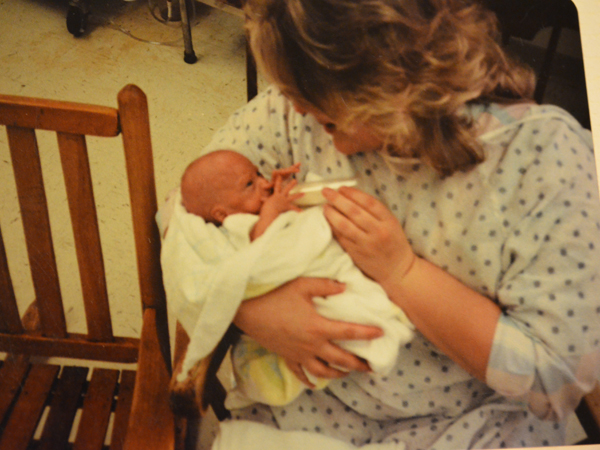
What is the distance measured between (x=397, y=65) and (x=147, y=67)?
0.33 meters

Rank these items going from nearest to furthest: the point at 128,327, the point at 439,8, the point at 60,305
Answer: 1. the point at 439,8
2. the point at 60,305
3. the point at 128,327

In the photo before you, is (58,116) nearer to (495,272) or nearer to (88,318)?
(88,318)

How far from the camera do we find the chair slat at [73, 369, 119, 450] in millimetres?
651

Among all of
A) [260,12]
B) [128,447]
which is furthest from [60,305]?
[260,12]

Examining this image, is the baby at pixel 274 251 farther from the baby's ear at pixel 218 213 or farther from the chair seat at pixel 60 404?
the chair seat at pixel 60 404

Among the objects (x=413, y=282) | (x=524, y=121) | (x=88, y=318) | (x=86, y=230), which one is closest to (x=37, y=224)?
(x=86, y=230)

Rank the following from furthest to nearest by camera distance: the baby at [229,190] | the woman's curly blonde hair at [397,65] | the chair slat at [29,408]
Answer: the chair slat at [29,408] < the baby at [229,190] < the woman's curly blonde hair at [397,65]

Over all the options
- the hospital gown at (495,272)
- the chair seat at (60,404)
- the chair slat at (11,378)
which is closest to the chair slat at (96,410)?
the chair seat at (60,404)

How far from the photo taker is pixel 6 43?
0.55m

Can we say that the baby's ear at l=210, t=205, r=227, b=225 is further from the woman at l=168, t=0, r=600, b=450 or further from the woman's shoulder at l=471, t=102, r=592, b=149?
the woman's shoulder at l=471, t=102, r=592, b=149

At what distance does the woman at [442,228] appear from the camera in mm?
431

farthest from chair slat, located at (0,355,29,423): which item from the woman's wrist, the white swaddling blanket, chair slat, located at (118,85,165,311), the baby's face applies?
the woman's wrist

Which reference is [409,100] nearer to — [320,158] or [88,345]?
[320,158]

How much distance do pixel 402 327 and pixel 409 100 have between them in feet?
0.78
